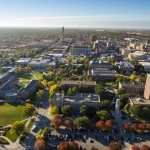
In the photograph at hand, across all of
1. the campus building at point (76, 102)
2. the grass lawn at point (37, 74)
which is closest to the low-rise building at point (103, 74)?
the grass lawn at point (37, 74)

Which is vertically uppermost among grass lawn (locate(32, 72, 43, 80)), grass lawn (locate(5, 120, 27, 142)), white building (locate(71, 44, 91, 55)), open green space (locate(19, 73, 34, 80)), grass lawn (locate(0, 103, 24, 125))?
white building (locate(71, 44, 91, 55))

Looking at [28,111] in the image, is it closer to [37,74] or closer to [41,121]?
[41,121]

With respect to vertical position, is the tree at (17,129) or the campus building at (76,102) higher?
the campus building at (76,102)

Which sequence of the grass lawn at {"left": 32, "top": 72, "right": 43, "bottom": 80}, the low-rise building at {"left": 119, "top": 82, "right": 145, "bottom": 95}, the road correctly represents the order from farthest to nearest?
1. the grass lawn at {"left": 32, "top": 72, "right": 43, "bottom": 80}
2. the low-rise building at {"left": 119, "top": 82, "right": 145, "bottom": 95}
3. the road

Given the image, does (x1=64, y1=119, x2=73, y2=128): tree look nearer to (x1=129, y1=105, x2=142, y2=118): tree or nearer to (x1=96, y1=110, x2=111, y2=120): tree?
(x1=96, y1=110, x2=111, y2=120): tree

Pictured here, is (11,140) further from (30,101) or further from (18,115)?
(30,101)

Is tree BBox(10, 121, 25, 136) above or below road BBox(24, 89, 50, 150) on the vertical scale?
above

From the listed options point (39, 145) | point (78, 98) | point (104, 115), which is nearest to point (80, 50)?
point (78, 98)

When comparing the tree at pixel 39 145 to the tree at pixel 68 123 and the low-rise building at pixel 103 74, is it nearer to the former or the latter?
the tree at pixel 68 123

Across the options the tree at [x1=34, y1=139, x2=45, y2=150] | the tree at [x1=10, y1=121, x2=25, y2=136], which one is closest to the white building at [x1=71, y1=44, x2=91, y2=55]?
the tree at [x1=10, y1=121, x2=25, y2=136]
